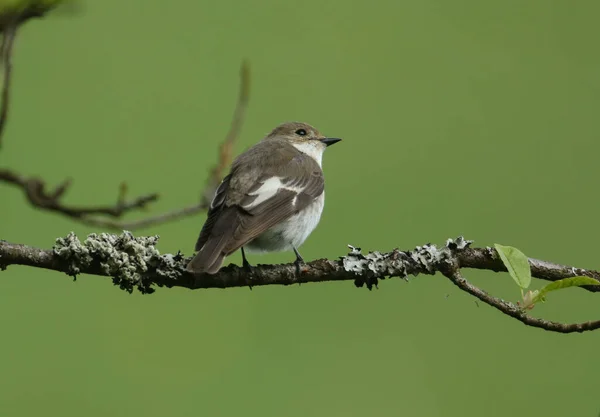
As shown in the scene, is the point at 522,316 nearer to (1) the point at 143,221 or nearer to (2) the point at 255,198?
(1) the point at 143,221

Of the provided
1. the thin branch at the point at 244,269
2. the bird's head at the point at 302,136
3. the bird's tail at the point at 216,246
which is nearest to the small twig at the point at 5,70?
the thin branch at the point at 244,269

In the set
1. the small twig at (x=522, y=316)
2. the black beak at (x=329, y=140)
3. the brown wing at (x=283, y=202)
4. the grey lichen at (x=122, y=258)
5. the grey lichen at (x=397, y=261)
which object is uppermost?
the black beak at (x=329, y=140)

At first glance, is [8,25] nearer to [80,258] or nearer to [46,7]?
[46,7]

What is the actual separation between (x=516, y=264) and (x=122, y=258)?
1392 millimetres

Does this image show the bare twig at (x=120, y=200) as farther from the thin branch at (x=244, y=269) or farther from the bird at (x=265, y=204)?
the bird at (x=265, y=204)

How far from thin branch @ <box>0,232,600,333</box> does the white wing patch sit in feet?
2.93

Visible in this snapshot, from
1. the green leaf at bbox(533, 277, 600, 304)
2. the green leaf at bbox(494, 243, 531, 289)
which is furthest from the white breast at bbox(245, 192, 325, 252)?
Result: the green leaf at bbox(533, 277, 600, 304)

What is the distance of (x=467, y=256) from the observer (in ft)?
10.7

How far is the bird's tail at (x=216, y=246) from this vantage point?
129 inches

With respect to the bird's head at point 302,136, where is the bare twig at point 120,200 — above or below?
below

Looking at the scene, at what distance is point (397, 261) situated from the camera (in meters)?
3.37

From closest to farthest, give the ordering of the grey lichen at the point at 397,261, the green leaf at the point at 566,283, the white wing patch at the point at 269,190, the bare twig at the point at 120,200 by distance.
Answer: the bare twig at the point at 120,200 → the green leaf at the point at 566,283 → the grey lichen at the point at 397,261 → the white wing patch at the point at 269,190

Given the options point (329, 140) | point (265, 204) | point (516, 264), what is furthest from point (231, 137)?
point (329, 140)

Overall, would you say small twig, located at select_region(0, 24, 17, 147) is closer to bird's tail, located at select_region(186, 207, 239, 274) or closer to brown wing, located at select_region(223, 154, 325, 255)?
bird's tail, located at select_region(186, 207, 239, 274)
